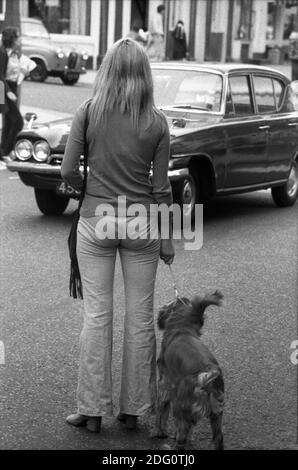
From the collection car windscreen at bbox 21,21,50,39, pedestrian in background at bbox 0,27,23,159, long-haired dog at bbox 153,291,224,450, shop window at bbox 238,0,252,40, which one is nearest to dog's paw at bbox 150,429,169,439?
long-haired dog at bbox 153,291,224,450

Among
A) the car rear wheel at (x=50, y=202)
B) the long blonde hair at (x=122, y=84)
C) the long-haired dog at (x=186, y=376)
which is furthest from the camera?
the car rear wheel at (x=50, y=202)

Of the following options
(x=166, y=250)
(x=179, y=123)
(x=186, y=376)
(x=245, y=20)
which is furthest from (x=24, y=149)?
(x=245, y=20)

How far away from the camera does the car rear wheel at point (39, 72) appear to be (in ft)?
97.5

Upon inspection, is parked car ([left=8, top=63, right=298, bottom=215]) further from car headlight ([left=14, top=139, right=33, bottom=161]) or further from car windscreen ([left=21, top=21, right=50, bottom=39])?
car windscreen ([left=21, top=21, right=50, bottom=39])

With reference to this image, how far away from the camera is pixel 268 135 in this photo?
11.4m

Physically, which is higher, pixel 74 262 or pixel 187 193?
pixel 74 262

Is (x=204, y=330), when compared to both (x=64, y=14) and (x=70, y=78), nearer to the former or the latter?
(x=70, y=78)

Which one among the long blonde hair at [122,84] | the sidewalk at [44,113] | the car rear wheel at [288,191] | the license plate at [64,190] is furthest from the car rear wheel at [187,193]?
the sidewalk at [44,113]

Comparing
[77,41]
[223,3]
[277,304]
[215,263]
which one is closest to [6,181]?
[215,263]

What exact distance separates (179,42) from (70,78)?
12.0 metres

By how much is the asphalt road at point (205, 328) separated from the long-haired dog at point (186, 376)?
247 millimetres

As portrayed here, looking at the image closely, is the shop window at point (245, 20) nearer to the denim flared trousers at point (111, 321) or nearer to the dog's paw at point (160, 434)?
the denim flared trousers at point (111, 321)

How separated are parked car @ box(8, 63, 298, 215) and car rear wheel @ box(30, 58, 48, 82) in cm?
1845

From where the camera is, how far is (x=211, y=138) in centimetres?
1037
